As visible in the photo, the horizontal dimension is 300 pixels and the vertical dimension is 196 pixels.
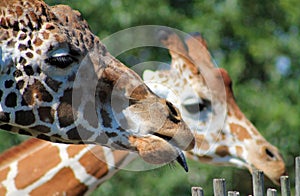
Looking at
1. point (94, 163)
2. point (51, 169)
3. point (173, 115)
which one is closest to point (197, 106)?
point (94, 163)

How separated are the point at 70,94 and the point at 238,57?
7.40 meters

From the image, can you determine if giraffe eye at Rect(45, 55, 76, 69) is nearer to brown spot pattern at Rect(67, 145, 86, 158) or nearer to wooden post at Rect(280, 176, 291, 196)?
wooden post at Rect(280, 176, 291, 196)

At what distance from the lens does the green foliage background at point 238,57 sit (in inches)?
404

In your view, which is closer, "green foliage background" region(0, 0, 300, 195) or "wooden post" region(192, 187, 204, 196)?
"wooden post" region(192, 187, 204, 196)

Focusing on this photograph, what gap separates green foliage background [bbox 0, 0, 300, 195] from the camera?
1027 centimetres

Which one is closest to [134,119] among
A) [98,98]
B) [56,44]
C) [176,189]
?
[98,98]

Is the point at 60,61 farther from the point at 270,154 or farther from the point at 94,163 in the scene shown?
the point at 270,154

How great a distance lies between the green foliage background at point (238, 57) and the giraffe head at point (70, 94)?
5.65 m

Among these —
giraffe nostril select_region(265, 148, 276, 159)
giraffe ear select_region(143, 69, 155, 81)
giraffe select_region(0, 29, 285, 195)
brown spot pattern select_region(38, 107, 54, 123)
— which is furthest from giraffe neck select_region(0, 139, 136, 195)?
giraffe nostril select_region(265, 148, 276, 159)

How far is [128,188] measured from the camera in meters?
10.3

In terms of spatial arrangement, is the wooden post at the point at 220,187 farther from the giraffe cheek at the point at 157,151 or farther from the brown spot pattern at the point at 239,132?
the brown spot pattern at the point at 239,132

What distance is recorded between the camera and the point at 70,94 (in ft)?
13.3

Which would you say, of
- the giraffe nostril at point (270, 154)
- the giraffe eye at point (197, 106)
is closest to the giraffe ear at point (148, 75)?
the giraffe eye at point (197, 106)

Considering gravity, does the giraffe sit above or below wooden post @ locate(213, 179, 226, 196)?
below
